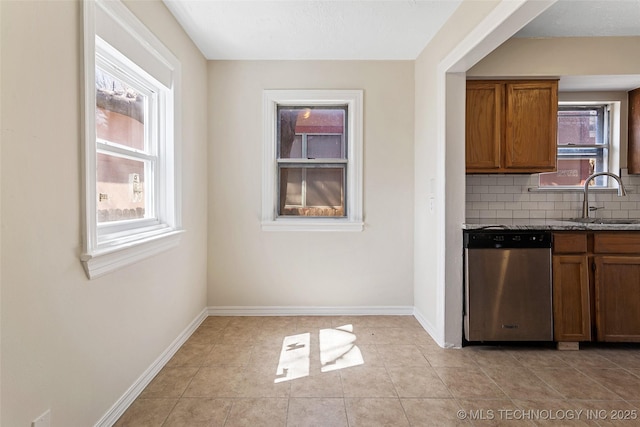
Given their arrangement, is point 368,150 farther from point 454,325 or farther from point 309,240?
point 454,325

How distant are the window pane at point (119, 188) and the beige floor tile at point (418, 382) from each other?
198cm

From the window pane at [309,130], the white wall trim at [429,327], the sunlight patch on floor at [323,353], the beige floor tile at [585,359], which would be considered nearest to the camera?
the sunlight patch on floor at [323,353]

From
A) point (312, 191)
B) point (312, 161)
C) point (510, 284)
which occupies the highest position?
point (312, 161)

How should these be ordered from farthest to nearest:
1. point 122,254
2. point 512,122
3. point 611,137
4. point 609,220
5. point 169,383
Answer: point 611,137
point 609,220
point 512,122
point 169,383
point 122,254

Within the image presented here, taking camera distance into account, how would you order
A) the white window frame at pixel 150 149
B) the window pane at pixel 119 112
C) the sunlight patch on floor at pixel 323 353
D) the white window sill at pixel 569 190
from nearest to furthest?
the white window frame at pixel 150 149 → the window pane at pixel 119 112 → the sunlight patch on floor at pixel 323 353 → the white window sill at pixel 569 190

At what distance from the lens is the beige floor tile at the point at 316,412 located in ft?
5.75

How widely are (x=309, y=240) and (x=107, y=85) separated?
2.13 m

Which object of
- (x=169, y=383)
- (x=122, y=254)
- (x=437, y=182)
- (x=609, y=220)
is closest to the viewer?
(x=122, y=254)

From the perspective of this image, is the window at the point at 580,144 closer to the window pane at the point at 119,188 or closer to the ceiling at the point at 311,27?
the ceiling at the point at 311,27

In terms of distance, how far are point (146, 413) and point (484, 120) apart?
320cm

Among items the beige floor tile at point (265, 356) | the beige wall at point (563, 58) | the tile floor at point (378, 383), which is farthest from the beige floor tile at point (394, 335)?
the beige wall at point (563, 58)

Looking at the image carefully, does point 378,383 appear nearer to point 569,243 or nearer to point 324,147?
point 569,243

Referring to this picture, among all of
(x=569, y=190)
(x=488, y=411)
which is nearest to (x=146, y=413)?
(x=488, y=411)

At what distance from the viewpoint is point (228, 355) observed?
2.52m
